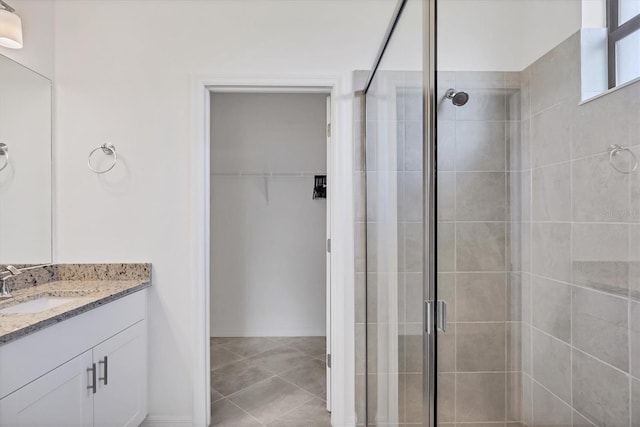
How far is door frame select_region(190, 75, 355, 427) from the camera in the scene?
2.19 m

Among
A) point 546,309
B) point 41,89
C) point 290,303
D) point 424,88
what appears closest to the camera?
point 546,309

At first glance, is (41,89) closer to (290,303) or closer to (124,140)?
(124,140)

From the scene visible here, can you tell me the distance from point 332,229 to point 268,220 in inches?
68.5

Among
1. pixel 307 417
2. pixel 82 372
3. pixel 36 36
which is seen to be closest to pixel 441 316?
pixel 82 372

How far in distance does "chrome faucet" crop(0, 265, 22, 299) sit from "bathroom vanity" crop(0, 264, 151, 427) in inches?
1.5

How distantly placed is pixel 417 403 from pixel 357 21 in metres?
2.08

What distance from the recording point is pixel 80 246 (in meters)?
2.19

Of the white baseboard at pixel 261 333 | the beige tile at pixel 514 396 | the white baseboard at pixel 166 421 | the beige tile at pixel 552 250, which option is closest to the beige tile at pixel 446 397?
the beige tile at pixel 514 396

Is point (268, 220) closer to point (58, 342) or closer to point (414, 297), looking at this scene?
point (58, 342)

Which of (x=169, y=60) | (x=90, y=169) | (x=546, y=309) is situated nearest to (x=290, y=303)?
(x=90, y=169)

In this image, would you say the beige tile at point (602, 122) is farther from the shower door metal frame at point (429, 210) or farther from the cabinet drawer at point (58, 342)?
the cabinet drawer at point (58, 342)

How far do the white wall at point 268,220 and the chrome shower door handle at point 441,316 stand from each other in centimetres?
289

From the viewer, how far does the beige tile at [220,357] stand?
124 inches

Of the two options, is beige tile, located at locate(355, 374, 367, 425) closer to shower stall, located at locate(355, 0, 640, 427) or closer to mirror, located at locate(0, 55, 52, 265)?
shower stall, located at locate(355, 0, 640, 427)
